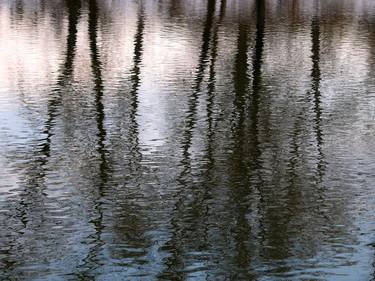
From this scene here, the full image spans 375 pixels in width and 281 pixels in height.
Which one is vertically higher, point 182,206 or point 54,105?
point 182,206

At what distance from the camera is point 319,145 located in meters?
20.2

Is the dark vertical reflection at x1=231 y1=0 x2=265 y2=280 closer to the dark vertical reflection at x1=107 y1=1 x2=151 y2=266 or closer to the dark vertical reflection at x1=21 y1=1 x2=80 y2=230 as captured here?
the dark vertical reflection at x1=107 y1=1 x2=151 y2=266

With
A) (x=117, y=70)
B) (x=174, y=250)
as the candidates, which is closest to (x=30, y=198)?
(x=174, y=250)

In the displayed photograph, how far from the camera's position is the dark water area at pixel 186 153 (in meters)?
13.1

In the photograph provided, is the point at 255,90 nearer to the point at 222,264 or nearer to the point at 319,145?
the point at 319,145

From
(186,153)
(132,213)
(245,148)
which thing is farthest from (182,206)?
(245,148)

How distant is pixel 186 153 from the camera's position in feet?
63.3

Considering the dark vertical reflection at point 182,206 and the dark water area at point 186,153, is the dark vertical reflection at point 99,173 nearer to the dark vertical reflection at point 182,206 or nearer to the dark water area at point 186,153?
the dark water area at point 186,153

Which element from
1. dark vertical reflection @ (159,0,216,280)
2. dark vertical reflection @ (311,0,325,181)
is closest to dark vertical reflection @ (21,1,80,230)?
dark vertical reflection @ (159,0,216,280)

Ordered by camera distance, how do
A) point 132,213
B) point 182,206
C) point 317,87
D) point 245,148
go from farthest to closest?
point 317,87, point 245,148, point 182,206, point 132,213

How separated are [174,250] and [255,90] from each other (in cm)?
1326

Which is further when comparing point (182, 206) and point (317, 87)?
point (317, 87)

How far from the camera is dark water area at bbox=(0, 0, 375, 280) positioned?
13148mm

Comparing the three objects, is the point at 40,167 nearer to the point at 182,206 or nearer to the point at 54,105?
the point at 182,206
